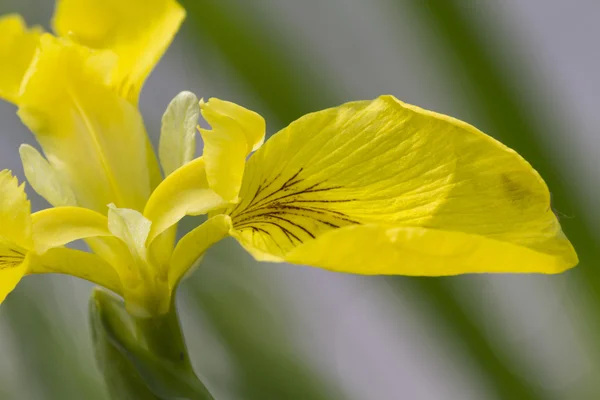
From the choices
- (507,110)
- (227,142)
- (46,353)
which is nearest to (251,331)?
(46,353)

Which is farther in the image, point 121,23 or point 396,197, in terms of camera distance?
point 121,23

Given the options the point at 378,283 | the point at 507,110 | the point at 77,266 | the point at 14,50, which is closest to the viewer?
the point at 77,266

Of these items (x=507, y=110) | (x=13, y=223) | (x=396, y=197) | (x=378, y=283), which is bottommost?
(x=378, y=283)

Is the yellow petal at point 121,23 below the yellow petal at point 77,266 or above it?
above

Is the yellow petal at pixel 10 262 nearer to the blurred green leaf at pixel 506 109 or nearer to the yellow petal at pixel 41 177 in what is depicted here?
the yellow petal at pixel 41 177

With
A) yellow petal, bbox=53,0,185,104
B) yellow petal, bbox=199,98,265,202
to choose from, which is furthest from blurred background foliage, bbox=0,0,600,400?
yellow petal, bbox=199,98,265,202

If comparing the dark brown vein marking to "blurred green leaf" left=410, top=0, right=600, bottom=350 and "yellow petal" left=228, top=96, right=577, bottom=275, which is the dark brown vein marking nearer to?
"yellow petal" left=228, top=96, right=577, bottom=275

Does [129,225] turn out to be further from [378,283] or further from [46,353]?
[378,283]

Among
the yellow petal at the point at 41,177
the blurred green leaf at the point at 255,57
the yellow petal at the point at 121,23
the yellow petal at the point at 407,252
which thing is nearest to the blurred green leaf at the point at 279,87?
the blurred green leaf at the point at 255,57
